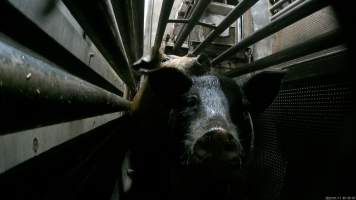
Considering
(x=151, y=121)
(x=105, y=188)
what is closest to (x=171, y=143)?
(x=151, y=121)

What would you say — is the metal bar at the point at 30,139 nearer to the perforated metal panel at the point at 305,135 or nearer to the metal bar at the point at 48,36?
the metal bar at the point at 48,36

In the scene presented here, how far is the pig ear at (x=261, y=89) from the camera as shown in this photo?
1.59m

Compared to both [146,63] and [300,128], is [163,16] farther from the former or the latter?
[300,128]

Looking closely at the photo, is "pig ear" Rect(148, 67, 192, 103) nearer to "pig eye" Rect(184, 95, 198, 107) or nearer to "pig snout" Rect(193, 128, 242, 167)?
"pig eye" Rect(184, 95, 198, 107)

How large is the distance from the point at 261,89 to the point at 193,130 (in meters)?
0.54

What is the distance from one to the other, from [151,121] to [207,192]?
0.57 meters

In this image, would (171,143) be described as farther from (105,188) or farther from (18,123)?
(18,123)

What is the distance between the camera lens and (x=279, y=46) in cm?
231

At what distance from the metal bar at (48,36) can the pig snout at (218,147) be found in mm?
616

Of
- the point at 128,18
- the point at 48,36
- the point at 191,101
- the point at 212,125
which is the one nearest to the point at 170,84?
the point at 191,101

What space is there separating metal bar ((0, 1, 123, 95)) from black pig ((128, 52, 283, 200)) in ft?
1.52

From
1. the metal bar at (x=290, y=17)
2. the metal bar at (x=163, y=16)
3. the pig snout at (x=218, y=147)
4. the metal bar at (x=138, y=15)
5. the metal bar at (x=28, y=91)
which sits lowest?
the pig snout at (x=218, y=147)

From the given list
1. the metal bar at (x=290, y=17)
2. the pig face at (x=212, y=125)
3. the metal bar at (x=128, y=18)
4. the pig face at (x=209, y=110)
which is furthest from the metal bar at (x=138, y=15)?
the metal bar at (x=290, y=17)

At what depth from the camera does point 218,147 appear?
4.22 ft
